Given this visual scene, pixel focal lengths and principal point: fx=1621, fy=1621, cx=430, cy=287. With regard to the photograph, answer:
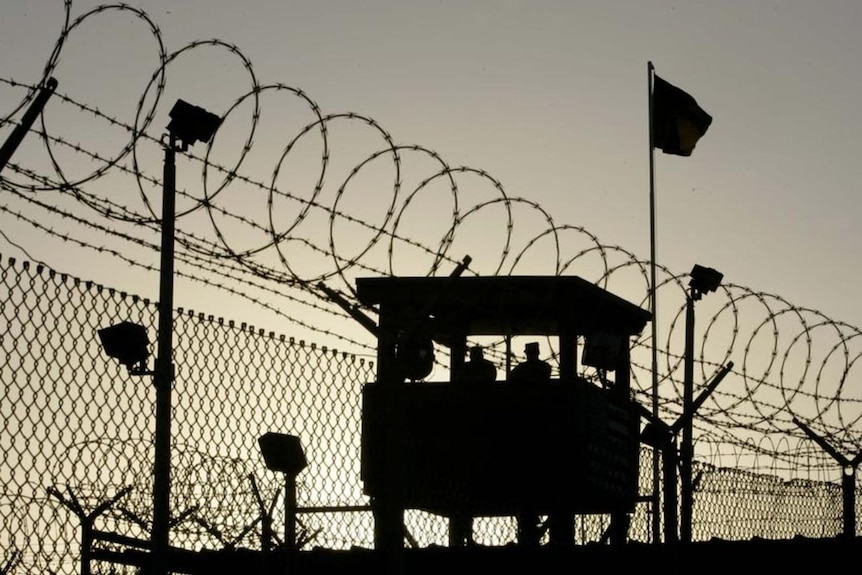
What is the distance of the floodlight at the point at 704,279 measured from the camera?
54.1 ft

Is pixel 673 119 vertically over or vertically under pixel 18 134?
over

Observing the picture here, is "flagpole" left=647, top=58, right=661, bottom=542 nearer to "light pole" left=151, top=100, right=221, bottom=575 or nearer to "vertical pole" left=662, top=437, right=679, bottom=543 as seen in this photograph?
"vertical pole" left=662, top=437, right=679, bottom=543

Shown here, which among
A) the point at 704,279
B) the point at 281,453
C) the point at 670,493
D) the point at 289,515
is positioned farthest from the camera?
the point at 704,279

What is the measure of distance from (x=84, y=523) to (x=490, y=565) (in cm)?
441

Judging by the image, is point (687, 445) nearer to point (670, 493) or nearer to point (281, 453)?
point (670, 493)

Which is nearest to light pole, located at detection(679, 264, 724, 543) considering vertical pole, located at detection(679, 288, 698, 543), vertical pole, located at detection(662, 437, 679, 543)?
vertical pole, located at detection(679, 288, 698, 543)

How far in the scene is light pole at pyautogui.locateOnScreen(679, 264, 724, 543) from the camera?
13359 millimetres

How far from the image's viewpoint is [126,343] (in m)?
8.20

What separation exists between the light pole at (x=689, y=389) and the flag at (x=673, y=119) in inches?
377

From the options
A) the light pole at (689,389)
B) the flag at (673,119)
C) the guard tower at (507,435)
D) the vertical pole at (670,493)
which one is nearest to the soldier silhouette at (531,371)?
the guard tower at (507,435)

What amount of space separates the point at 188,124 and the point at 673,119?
→ 17806 mm

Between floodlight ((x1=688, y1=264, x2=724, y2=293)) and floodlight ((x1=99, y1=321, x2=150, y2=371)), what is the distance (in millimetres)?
9251

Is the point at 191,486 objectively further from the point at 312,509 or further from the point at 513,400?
the point at 513,400

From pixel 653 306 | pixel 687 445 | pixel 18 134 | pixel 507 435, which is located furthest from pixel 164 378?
pixel 653 306
